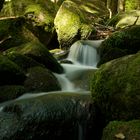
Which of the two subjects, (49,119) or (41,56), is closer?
(49,119)

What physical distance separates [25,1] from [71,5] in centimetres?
195

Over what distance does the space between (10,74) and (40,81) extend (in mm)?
705

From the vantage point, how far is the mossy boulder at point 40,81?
25.2 ft

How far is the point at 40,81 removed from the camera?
7840 millimetres

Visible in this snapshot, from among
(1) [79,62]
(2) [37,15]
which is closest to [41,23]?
(2) [37,15]

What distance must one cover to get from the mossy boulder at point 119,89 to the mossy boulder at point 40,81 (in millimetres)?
1953

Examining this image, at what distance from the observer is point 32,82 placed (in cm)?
784

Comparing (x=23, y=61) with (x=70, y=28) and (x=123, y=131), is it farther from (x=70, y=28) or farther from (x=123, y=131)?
(x=70, y=28)

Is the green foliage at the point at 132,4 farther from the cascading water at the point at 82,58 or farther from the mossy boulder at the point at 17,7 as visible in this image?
the cascading water at the point at 82,58

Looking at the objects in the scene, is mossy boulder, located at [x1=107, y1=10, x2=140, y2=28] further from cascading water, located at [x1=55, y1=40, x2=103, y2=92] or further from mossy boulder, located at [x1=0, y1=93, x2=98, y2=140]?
mossy boulder, located at [x1=0, y1=93, x2=98, y2=140]

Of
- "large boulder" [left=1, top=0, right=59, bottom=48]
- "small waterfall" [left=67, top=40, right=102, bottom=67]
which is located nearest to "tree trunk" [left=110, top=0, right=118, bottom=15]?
"large boulder" [left=1, top=0, right=59, bottom=48]

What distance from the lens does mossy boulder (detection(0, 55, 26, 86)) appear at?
754cm

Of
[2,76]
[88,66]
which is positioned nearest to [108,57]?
[88,66]

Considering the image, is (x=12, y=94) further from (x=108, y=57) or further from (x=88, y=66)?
(x=88, y=66)
